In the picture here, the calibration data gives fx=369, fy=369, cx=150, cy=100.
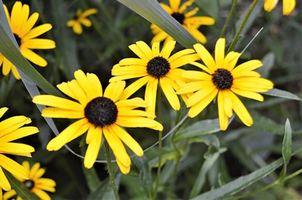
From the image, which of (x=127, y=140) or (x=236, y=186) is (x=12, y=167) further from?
(x=236, y=186)

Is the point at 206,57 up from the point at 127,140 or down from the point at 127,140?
up

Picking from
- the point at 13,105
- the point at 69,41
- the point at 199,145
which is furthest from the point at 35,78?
the point at 199,145

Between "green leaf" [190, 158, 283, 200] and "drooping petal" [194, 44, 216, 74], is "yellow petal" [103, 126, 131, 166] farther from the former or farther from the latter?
"green leaf" [190, 158, 283, 200]

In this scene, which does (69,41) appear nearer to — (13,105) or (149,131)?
(13,105)

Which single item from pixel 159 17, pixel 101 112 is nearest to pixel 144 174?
pixel 101 112

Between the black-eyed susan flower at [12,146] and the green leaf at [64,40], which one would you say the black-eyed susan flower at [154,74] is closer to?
the black-eyed susan flower at [12,146]

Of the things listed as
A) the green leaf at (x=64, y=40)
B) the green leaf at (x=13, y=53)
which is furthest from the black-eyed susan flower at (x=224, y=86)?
the green leaf at (x=64, y=40)

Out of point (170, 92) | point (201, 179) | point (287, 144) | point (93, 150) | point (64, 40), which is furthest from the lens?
point (64, 40)
